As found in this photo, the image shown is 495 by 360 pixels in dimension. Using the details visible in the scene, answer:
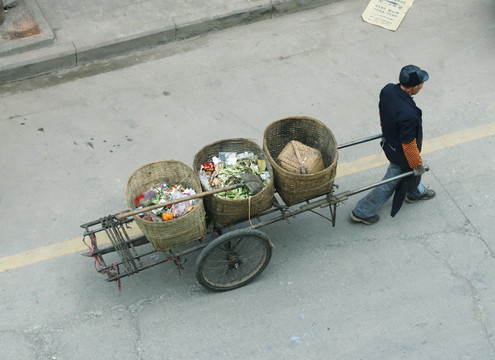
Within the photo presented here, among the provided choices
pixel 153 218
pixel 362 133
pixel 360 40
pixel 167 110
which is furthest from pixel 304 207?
pixel 360 40

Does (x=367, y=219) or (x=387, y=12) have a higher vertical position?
(x=387, y=12)

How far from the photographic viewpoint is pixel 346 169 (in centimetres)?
578

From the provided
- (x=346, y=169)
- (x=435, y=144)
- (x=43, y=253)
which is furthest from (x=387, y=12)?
(x=43, y=253)

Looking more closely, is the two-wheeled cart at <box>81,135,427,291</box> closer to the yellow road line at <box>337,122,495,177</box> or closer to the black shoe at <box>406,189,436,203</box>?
the black shoe at <box>406,189,436,203</box>

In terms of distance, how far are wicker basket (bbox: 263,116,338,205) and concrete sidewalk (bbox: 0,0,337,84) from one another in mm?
2969

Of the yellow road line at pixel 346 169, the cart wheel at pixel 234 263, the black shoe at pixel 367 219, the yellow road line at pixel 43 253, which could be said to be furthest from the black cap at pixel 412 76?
the yellow road line at pixel 43 253

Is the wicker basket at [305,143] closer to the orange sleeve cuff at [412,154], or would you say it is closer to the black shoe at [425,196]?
the orange sleeve cuff at [412,154]

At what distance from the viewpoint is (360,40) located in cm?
724

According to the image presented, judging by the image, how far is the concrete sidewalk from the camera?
6.73m

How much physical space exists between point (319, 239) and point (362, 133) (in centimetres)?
157

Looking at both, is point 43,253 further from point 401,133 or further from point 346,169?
point 401,133

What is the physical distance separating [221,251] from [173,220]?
35.4 inches

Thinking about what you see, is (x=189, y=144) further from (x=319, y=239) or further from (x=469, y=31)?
(x=469, y=31)

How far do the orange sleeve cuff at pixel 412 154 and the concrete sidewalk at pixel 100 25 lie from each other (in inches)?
148
